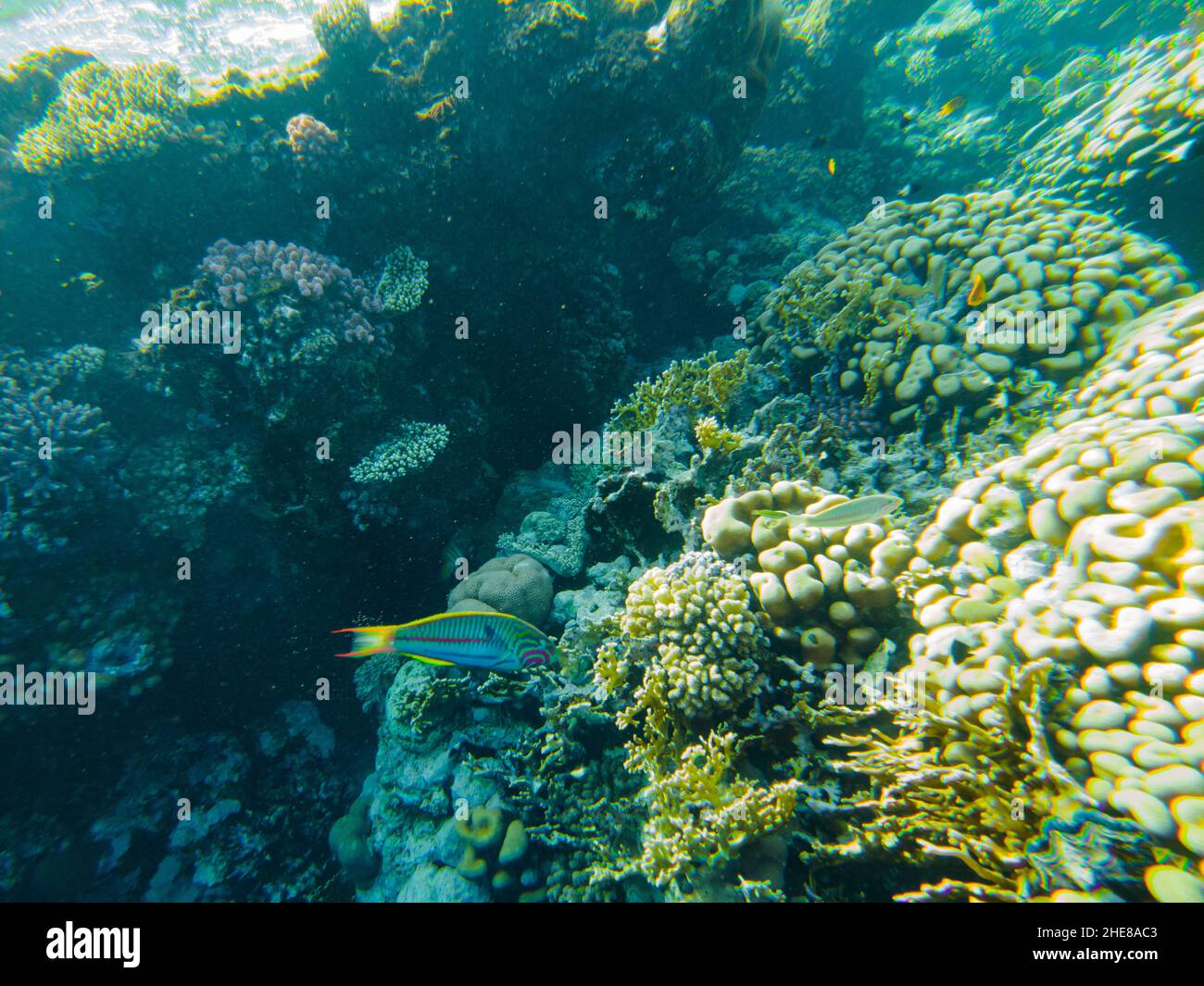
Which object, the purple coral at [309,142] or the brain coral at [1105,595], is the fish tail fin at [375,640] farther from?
the purple coral at [309,142]

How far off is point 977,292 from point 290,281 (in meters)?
7.14

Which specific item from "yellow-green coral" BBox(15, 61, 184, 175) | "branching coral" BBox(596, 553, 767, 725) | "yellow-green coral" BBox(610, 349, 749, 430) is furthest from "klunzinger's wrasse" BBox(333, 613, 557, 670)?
"yellow-green coral" BBox(15, 61, 184, 175)

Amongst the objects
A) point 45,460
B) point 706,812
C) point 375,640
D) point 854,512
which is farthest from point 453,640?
point 45,460

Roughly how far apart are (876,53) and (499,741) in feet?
57.3

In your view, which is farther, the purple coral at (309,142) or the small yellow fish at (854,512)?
the purple coral at (309,142)

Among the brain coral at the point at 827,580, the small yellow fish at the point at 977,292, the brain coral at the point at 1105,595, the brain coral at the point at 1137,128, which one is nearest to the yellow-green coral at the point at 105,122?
the brain coral at the point at 827,580

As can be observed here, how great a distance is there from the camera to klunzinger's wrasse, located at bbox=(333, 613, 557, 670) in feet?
9.51

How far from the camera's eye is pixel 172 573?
17.6 ft

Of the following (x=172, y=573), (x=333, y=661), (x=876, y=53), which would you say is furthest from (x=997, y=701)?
(x=876, y=53)

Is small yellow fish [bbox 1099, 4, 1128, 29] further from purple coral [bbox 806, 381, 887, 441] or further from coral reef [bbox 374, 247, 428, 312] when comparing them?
coral reef [bbox 374, 247, 428, 312]

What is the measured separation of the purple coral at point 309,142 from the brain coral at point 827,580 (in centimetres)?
642

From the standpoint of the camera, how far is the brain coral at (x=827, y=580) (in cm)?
296

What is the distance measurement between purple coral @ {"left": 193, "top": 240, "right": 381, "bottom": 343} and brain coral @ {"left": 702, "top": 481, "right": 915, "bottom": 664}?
4.72 meters

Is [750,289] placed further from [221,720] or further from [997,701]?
[221,720]
